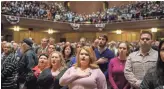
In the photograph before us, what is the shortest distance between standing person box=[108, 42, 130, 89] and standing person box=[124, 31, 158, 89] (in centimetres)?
42

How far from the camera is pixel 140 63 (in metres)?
4.27

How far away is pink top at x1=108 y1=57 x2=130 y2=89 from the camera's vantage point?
15.7 ft

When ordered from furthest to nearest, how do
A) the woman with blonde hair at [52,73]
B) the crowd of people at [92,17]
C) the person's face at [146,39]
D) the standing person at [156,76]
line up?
the crowd of people at [92,17], the woman with blonde hair at [52,73], the person's face at [146,39], the standing person at [156,76]

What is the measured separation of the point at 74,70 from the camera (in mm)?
3781

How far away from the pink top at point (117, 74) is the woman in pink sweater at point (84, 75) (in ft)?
3.31

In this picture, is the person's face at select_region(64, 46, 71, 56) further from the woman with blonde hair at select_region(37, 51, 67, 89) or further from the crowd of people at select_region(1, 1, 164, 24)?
the crowd of people at select_region(1, 1, 164, 24)

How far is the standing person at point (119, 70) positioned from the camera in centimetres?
479

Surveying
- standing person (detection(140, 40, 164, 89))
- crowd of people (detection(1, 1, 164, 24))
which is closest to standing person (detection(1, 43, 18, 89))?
standing person (detection(140, 40, 164, 89))

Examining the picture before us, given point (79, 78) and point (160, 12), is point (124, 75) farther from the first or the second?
point (160, 12)

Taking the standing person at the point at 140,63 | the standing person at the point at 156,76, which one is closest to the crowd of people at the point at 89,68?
the standing person at the point at 140,63

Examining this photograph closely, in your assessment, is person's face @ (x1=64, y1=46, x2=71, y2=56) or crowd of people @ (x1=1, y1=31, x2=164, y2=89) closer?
crowd of people @ (x1=1, y1=31, x2=164, y2=89)

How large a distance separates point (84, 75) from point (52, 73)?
905 mm

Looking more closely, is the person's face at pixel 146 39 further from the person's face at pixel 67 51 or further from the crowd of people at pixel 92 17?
the crowd of people at pixel 92 17

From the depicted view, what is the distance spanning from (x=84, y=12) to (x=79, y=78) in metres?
31.0
